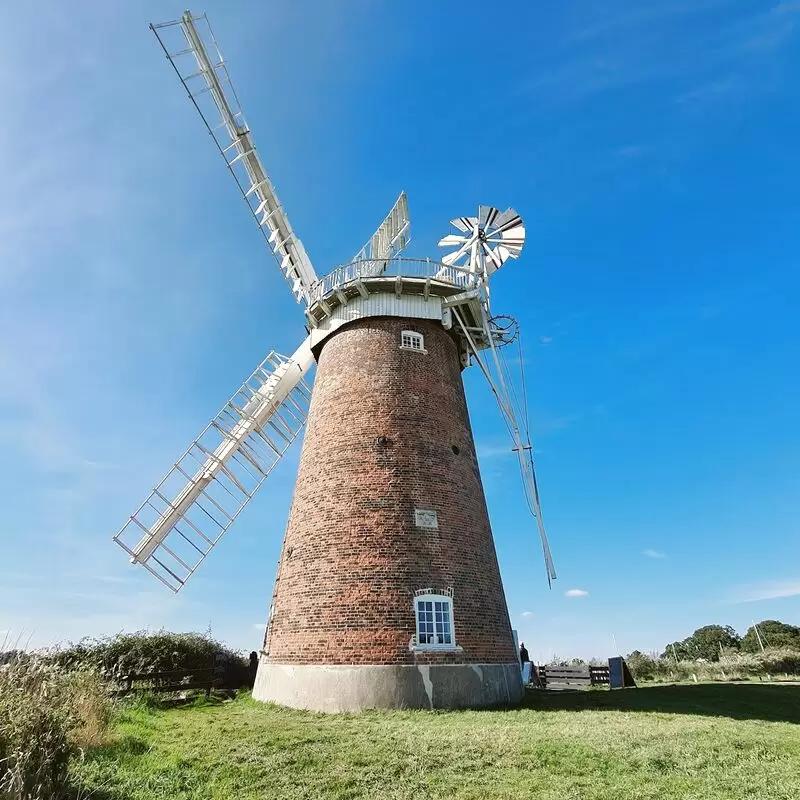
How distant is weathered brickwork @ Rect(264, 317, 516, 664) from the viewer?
40.1 feet

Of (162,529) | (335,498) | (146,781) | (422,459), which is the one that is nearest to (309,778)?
(146,781)

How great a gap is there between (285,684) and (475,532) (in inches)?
226

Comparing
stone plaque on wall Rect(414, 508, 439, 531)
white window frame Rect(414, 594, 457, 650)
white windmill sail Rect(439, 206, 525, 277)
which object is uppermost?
white windmill sail Rect(439, 206, 525, 277)

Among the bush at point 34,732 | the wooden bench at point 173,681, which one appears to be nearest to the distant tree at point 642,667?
the wooden bench at point 173,681

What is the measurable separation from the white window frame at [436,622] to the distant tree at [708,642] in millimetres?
46850

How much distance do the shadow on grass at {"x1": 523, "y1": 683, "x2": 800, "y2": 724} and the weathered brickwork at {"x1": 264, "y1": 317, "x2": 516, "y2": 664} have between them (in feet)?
5.83

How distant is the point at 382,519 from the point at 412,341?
18.4 feet

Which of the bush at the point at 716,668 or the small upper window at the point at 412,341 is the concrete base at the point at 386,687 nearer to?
the small upper window at the point at 412,341

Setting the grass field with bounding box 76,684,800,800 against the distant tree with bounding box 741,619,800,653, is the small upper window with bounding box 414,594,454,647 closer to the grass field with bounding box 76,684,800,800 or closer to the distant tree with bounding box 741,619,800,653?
the grass field with bounding box 76,684,800,800

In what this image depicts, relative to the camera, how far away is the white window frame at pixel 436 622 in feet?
39.4

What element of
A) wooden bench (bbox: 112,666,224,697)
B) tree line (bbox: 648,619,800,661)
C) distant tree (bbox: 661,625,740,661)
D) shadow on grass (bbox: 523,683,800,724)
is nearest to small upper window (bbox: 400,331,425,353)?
shadow on grass (bbox: 523,683,800,724)

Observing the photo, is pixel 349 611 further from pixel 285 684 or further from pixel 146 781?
pixel 146 781

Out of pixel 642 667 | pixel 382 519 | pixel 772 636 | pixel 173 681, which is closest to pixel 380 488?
pixel 382 519

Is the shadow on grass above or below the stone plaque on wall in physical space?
below
